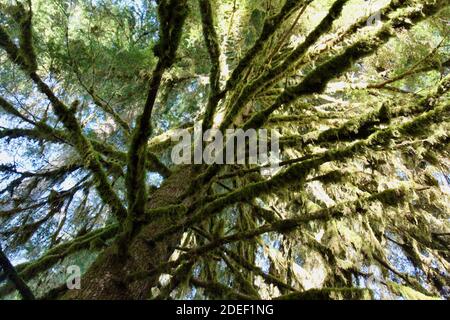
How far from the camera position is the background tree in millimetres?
2535

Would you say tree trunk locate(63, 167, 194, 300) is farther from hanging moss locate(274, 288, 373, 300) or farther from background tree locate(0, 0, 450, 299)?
hanging moss locate(274, 288, 373, 300)

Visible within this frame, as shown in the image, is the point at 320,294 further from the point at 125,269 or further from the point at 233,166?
the point at 233,166

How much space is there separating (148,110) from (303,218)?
1254mm

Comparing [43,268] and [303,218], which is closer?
[303,218]

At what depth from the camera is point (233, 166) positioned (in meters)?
4.41

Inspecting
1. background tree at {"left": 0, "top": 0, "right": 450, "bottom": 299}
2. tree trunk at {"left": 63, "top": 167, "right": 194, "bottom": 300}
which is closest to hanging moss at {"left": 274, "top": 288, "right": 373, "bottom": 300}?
background tree at {"left": 0, "top": 0, "right": 450, "bottom": 299}

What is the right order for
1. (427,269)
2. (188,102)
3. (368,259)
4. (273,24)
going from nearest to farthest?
(273,24) < (368,259) < (427,269) < (188,102)

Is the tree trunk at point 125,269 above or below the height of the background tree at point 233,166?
below

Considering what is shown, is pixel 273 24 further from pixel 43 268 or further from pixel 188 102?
pixel 188 102

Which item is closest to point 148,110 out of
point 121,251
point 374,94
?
point 121,251

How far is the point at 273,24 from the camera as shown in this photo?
10.0 ft

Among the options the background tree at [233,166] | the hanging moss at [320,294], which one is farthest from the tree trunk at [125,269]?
the hanging moss at [320,294]

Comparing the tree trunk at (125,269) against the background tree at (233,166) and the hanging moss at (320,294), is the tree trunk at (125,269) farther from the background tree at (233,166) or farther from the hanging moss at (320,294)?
the hanging moss at (320,294)

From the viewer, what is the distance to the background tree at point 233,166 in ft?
8.32
